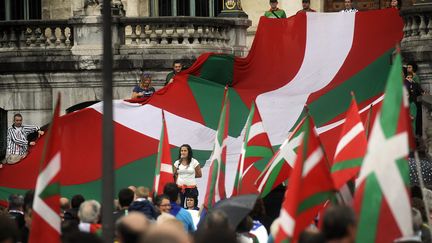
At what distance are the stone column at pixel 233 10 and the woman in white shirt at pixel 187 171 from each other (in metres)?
8.05

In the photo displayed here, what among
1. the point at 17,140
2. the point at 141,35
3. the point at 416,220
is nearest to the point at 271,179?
the point at 416,220

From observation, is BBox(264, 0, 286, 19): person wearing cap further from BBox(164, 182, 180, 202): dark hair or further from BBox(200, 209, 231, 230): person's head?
BBox(200, 209, 231, 230): person's head

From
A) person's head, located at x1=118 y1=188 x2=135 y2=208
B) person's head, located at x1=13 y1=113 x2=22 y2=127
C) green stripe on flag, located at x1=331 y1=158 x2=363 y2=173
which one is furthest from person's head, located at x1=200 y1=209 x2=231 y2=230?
person's head, located at x1=13 y1=113 x2=22 y2=127

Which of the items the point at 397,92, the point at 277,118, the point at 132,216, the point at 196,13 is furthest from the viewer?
the point at 196,13

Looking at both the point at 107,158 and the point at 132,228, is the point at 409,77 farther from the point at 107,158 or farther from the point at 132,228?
the point at 132,228

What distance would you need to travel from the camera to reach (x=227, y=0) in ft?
103

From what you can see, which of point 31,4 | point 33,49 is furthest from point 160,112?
point 31,4

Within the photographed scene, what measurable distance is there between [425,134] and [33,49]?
7725 millimetres

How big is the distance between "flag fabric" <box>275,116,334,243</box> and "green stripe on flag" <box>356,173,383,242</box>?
53 cm

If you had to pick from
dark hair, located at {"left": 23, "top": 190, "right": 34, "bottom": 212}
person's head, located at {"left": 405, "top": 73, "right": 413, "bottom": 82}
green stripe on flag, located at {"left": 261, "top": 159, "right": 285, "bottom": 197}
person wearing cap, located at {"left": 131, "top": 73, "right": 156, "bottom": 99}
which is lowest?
green stripe on flag, located at {"left": 261, "top": 159, "right": 285, "bottom": 197}

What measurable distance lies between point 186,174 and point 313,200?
874cm

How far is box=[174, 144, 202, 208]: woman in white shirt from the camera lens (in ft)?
75.3

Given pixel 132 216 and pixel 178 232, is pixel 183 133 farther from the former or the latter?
pixel 178 232

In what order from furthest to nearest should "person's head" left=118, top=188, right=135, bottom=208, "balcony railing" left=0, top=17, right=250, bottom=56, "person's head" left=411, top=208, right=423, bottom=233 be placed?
1. "balcony railing" left=0, top=17, right=250, bottom=56
2. "person's head" left=118, top=188, right=135, bottom=208
3. "person's head" left=411, top=208, right=423, bottom=233
